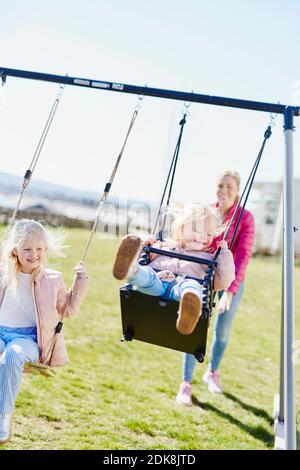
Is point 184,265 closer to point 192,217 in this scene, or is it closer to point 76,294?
point 192,217

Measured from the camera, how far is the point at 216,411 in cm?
456

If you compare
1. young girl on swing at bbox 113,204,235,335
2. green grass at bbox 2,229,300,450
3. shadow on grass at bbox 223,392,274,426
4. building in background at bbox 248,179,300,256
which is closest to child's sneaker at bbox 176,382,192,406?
green grass at bbox 2,229,300,450

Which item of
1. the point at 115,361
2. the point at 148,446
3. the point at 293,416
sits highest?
the point at 115,361

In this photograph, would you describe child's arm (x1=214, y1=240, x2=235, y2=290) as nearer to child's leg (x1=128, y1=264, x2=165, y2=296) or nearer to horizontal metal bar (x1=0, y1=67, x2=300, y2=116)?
child's leg (x1=128, y1=264, x2=165, y2=296)

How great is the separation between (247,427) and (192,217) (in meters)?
2.14

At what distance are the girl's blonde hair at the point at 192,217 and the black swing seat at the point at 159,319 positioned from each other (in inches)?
10.0

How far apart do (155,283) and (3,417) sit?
40.8 inches

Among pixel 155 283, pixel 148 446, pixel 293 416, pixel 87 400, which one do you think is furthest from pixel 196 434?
pixel 155 283

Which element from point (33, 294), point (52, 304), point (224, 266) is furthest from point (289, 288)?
point (33, 294)

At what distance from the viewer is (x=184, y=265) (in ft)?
10.3

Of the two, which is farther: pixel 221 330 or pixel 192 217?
pixel 221 330

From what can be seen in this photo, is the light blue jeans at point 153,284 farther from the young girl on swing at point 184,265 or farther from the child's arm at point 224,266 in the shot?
the child's arm at point 224,266

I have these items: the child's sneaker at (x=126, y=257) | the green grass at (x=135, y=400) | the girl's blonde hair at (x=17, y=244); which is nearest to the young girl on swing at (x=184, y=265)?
the child's sneaker at (x=126, y=257)

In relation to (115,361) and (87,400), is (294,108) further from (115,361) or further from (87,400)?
(115,361)
